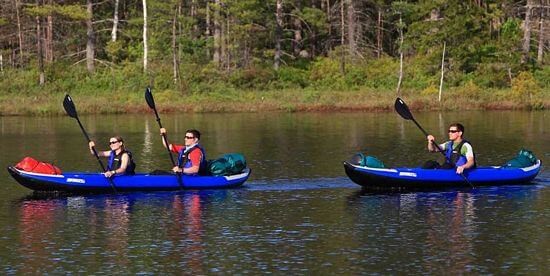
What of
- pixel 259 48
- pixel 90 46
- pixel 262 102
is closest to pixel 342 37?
pixel 259 48

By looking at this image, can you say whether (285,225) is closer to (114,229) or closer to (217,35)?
(114,229)

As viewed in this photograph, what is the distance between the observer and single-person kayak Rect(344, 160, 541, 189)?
22.4 meters

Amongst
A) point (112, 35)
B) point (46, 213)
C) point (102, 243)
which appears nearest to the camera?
point (102, 243)

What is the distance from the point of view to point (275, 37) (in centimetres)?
6128

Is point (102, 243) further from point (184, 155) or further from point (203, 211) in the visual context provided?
point (184, 155)

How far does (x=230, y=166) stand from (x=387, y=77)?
36.8m

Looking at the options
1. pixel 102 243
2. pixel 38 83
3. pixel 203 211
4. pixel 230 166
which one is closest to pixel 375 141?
pixel 230 166

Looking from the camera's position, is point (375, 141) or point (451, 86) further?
point (451, 86)

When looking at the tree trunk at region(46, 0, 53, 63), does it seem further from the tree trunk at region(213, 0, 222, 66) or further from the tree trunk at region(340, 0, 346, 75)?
the tree trunk at region(340, 0, 346, 75)

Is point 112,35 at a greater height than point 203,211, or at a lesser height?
greater

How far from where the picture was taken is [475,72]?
58.3 metres

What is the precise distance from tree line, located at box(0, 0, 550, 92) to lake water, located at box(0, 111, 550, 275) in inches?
1026

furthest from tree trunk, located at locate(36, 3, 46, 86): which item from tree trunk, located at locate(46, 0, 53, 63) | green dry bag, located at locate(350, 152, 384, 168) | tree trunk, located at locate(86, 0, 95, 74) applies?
green dry bag, located at locate(350, 152, 384, 168)

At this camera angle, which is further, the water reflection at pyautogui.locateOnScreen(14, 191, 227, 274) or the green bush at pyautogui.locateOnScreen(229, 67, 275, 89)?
the green bush at pyautogui.locateOnScreen(229, 67, 275, 89)
